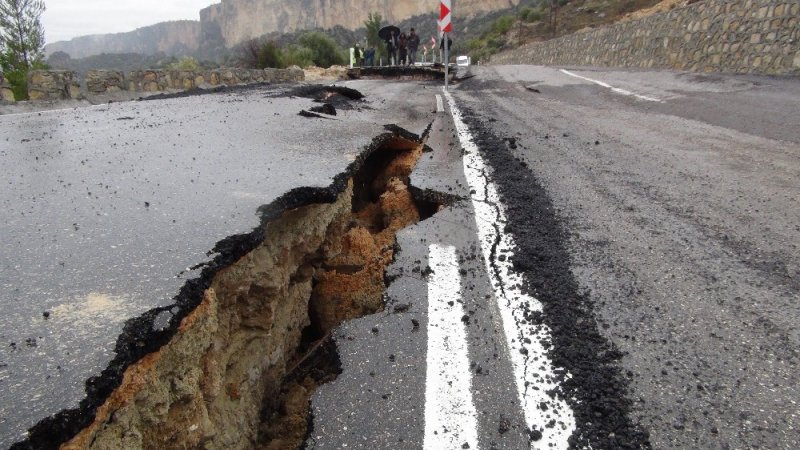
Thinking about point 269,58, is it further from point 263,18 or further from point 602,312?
point 263,18

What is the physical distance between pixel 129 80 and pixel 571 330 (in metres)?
9.89

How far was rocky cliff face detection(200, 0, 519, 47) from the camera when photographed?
9643 centimetres

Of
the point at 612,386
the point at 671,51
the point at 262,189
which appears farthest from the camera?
the point at 671,51

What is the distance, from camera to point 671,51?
12250 mm

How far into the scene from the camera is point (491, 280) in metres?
2.38

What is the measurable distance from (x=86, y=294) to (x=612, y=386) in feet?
6.21

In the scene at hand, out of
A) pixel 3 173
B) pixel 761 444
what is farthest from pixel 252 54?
pixel 761 444

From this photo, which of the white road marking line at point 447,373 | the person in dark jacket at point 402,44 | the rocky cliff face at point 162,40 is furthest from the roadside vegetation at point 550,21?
the rocky cliff face at point 162,40

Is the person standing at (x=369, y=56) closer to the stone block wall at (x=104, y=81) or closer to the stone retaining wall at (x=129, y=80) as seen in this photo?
the stone retaining wall at (x=129, y=80)

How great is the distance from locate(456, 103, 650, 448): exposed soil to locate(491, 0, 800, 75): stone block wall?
8617 millimetres

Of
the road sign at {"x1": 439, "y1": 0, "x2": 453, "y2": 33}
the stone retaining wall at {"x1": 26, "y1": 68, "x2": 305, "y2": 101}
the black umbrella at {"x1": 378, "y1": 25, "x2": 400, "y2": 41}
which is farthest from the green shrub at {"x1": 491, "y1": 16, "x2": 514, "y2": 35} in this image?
the stone retaining wall at {"x1": 26, "y1": 68, "x2": 305, "y2": 101}

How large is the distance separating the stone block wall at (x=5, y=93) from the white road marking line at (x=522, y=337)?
7898 mm

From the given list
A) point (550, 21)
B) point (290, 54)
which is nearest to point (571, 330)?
point (290, 54)

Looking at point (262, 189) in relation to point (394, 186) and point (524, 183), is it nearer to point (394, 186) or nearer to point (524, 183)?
point (394, 186)
